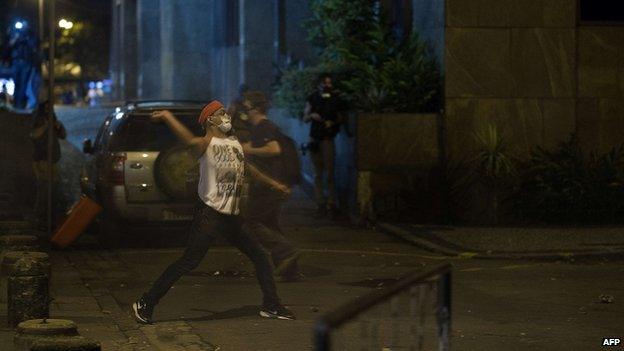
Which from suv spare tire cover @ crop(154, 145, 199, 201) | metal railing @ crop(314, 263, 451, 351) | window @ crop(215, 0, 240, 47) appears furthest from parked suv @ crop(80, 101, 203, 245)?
window @ crop(215, 0, 240, 47)

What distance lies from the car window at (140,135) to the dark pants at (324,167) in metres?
3.32

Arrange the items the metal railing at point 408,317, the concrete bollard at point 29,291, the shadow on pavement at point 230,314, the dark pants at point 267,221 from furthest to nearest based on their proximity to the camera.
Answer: the dark pants at point 267,221
the shadow on pavement at point 230,314
the concrete bollard at point 29,291
the metal railing at point 408,317

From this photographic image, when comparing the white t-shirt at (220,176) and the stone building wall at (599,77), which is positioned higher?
the stone building wall at (599,77)

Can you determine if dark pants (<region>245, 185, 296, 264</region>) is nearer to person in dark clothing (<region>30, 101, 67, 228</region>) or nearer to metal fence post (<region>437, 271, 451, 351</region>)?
person in dark clothing (<region>30, 101, 67, 228</region>)

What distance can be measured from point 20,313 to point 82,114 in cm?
3424

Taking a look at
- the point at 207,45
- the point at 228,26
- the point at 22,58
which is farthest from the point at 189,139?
the point at 207,45

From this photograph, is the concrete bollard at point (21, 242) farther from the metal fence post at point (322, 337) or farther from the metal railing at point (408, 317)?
the metal fence post at point (322, 337)

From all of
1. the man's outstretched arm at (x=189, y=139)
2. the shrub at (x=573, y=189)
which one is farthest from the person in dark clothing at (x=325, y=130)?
the man's outstretched arm at (x=189, y=139)

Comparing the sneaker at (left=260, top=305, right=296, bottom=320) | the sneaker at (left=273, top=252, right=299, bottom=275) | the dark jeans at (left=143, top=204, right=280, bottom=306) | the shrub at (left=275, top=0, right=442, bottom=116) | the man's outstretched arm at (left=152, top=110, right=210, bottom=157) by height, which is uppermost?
the shrub at (left=275, top=0, right=442, bottom=116)

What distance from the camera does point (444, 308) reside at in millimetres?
5617

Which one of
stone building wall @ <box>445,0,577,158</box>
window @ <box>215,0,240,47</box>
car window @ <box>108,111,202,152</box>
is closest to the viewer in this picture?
car window @ <box>108,111,202,152</box>

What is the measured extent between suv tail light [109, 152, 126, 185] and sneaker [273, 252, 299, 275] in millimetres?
3064

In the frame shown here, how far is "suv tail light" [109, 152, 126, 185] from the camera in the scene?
47.4 ft

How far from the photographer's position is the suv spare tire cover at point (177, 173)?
13.8 meters
